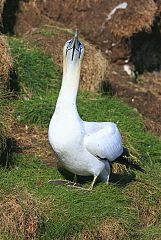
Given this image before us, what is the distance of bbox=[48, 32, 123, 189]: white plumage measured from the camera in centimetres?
666

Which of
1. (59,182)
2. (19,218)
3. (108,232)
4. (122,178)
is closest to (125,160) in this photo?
(122,178)

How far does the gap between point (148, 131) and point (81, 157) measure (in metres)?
2.95

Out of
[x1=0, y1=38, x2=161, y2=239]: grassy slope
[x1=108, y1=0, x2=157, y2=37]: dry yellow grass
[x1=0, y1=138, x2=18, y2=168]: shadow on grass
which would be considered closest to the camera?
[x1=0, y1=38, x2=161, y2=239]: grassy slope

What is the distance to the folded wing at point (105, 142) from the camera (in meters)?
6.84

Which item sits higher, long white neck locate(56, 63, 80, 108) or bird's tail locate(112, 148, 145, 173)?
long white neck locate(56, 63, 80, 108)

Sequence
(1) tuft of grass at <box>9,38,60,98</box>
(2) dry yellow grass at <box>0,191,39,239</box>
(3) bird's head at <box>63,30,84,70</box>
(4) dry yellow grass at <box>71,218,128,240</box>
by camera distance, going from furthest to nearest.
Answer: (1) tuft of grass at <box>9,38,60,98</box>
(3) bird's head at <box>63,30,84,70</box>
(4) dry yellow grass at <box>71,218,128,240</box>
(2) dry yellow grass at <box>0,191,39,239</box>

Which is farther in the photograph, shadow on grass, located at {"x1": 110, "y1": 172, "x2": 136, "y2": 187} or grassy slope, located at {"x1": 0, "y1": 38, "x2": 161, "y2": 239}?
shadow on grass, located at {"x1": 110, "y1": 172, "x2": 136, "y2": 187}

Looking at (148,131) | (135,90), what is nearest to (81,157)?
(148,131)

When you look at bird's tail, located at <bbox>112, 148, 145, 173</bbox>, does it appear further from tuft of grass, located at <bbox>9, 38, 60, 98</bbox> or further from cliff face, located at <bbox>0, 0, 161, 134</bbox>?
cliff face, located at <bbox>0, 0, 161, 134</bbox>

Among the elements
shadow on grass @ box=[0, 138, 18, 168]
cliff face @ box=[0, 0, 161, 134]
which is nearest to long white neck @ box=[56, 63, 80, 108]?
shadow on grass @ box=[0, 138, 18, 168]

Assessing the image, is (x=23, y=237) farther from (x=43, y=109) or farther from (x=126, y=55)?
(x=126, y=55)

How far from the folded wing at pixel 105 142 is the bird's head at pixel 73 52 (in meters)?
0.65

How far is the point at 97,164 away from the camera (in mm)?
6941

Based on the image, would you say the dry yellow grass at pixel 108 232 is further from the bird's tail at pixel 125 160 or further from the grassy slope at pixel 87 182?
the bird's tail at pixel 125 160
